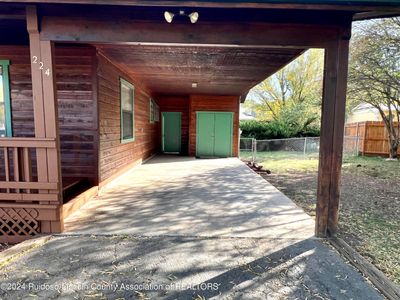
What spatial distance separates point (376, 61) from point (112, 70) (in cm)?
890

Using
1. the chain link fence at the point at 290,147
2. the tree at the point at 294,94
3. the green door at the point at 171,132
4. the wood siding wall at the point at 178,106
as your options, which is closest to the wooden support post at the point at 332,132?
the wood siding wall at the point at 178,106

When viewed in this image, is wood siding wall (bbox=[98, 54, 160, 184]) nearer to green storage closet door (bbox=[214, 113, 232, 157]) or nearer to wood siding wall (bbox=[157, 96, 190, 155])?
wood siding wall (bbox=[157, 96, 190, 155])

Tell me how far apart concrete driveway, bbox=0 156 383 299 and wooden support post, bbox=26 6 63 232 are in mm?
658

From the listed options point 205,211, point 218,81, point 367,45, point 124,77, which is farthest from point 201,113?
point 205,211

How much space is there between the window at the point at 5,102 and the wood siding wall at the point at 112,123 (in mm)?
1555

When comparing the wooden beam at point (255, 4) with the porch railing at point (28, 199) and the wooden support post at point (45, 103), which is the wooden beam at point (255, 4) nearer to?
the wooden support post at point (45, 103)

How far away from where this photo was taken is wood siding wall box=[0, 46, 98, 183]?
4199mm

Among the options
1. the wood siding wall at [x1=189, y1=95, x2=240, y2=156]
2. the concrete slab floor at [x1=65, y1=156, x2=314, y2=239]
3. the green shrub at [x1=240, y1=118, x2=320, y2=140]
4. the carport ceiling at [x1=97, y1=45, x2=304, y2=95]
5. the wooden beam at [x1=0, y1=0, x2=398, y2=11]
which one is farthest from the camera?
the green shrub at [x1=240, y1=118, x2=320, y2=140]

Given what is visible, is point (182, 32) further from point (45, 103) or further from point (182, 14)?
point (45, 103)

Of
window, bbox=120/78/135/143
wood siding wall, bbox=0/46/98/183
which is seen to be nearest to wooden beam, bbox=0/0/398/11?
wood siding wall, bbox=0/46/98/183

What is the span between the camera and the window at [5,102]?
4.29 m

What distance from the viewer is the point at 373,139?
11969mm

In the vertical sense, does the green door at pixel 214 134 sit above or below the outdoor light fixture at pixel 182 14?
below

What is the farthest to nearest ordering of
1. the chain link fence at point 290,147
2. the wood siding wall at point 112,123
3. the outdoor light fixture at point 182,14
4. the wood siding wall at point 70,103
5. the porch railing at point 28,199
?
the chain link fence at point 290,147
the wood siding wall at point 112,123
the wood siding wall at point 70,103
the porch railing at point 28,199
the outdoor light fixture at point 182,14
